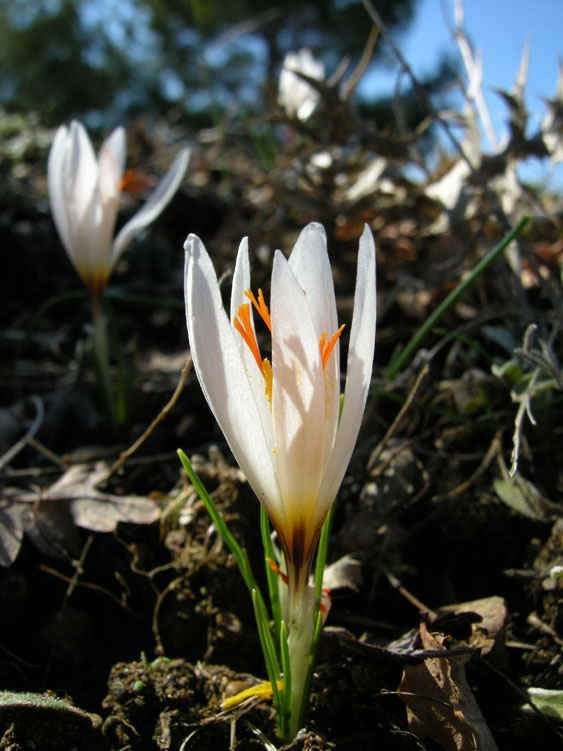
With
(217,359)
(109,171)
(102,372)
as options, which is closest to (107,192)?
(109,171)

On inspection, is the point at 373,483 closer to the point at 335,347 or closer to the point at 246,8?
the point at 335,347

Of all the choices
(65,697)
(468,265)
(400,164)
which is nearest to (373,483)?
(65,697)

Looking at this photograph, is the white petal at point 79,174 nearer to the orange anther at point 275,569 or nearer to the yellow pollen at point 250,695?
the orange anther at point 275,569

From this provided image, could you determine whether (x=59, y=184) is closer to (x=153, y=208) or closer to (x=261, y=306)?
(x=153, y=208)

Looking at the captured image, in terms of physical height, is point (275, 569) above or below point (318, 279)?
below

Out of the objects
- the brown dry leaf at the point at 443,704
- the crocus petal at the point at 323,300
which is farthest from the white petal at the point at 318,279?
the brown dry leaf at the point at 443,704

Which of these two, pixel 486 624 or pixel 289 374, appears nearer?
pixel 289 374
